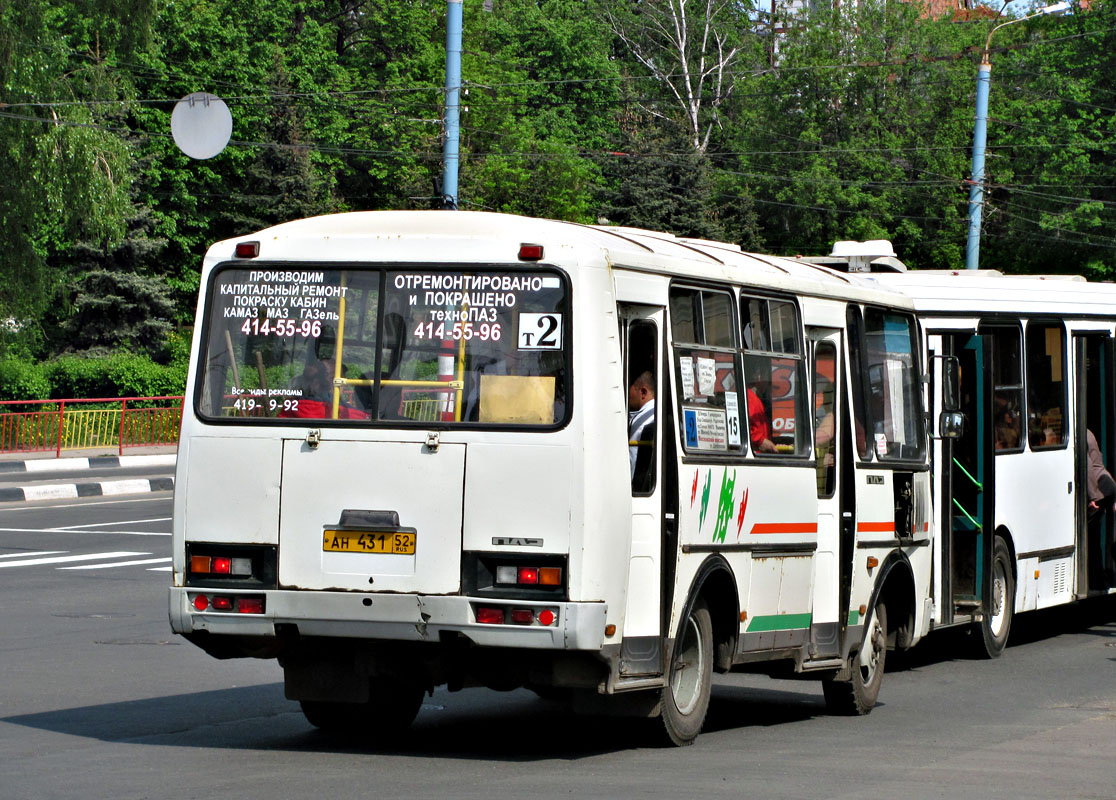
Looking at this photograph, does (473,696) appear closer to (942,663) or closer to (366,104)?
(942,663)

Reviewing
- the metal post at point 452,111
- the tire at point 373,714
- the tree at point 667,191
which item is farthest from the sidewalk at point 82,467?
the tree at point 667,191

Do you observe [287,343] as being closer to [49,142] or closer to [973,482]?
[973,482]

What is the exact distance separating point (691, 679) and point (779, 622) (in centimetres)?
99

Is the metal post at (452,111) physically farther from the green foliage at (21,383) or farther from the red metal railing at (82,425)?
the green foliage at (21,383)

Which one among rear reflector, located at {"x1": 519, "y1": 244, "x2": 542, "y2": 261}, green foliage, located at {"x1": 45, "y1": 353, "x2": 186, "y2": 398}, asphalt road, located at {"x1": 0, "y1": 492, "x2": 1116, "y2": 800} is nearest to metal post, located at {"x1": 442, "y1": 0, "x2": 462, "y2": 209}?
asphalt road, located at {"x1": 0, "y1": 492, "x2": 1116, "y2": 800}

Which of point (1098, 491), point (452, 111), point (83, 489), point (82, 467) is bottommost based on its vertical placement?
point (1098, 491)

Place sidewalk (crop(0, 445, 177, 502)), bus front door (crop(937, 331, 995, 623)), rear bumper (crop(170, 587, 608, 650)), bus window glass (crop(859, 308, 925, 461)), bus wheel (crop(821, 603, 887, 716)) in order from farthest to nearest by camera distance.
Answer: sidewalk (crop(0, 445, 177, 502)) → bus front door (crop(937, 331, 995, 623)) → bus window glass (crop(859, 308, 925, 461)) → bus wheel (crop(821, 603, 887, 716)) → rear bumper (crop(170, 587, 608, 650))

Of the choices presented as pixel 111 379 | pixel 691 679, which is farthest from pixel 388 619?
pixel 111 379

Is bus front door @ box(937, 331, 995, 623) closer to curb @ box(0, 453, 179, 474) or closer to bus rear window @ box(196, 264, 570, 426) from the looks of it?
bus rear window @ box(196, 264, 570, 426)

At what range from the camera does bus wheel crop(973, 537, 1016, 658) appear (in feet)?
47.0

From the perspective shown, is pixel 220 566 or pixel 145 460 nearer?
pixel 220 566

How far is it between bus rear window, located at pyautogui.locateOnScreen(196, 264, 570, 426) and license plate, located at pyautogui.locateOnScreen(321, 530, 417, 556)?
0.55 m

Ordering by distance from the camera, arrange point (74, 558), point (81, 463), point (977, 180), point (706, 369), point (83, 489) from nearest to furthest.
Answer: point (706, 369), point (74, 558), point (83, 489), point (977, 180), point (81, 463)

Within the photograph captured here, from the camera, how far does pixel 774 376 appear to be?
10164 mm
